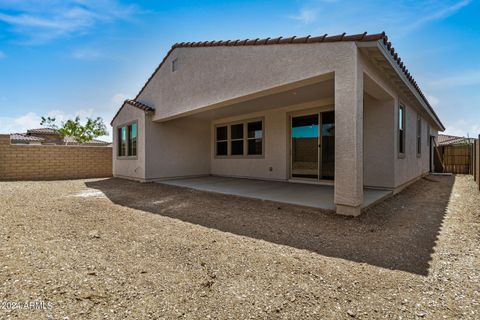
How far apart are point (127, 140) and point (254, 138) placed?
21.5ft

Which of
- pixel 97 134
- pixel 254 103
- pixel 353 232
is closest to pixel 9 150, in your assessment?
pixel 254 103

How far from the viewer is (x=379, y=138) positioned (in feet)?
23.6

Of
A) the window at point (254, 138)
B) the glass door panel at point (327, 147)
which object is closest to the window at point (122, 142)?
the window at point (254, 138)

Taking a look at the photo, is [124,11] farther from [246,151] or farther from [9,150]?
[9,150]

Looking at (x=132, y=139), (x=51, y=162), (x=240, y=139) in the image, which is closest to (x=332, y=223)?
(x=240, y=139)

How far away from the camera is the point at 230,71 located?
6910 mm

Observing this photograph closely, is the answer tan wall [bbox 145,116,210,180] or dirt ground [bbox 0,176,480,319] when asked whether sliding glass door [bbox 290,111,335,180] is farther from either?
tan wall [bbox 145,116,210,180]

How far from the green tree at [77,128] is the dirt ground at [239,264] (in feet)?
121

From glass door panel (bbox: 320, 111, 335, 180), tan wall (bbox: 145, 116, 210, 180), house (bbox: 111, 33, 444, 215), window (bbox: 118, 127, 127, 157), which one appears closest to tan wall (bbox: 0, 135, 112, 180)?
house (bbox: 111, 33, 444, 215)

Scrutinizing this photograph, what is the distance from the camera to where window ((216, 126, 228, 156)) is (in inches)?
463

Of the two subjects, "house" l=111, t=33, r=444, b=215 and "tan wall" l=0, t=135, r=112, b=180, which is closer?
"house" l=111, t=33, r=444, b=215

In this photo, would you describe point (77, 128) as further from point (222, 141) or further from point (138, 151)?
point (222, 141)

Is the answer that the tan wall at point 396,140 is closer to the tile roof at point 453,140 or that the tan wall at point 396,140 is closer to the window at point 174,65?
the window at point 174,65

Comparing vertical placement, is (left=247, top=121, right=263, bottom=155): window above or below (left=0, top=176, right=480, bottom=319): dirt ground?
above
